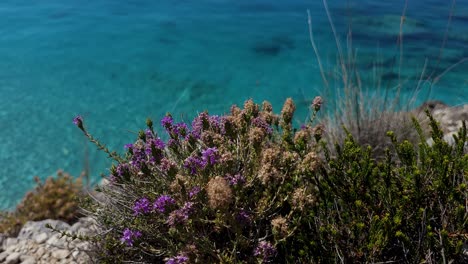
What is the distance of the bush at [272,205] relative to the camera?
2.02 meters

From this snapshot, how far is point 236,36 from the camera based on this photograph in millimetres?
13609

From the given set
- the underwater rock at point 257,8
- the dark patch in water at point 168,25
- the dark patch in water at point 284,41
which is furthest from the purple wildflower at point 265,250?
the underwater rock at point 257,8

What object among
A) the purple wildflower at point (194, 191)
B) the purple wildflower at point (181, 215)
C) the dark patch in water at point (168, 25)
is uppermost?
the purple wildflower at point (194, 191)

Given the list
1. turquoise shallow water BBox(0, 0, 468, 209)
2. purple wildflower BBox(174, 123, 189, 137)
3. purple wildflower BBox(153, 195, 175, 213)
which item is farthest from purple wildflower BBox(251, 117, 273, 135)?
turquoise shallow water BBox(0, 0, 468, 209)

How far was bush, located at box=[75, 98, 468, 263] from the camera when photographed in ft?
6.61

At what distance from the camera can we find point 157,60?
1209cm

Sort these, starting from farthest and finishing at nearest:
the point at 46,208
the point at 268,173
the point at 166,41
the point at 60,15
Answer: the point at 60,15, the point at 166,41, the point at 46,208, the point at 268,173

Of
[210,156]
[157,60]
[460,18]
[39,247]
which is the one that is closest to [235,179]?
[210,156]

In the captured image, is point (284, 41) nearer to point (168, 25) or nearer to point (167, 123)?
point (168, 25)

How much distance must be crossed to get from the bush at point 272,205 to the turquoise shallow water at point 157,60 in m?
4.98

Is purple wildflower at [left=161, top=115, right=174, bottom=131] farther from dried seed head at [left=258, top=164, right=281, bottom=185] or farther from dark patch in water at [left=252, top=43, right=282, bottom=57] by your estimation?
dark patch in water at [left=252, top=43, right=282, bottom=57]

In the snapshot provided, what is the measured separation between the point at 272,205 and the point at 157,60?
34.0ft

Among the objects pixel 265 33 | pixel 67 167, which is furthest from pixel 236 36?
pixel 67 167

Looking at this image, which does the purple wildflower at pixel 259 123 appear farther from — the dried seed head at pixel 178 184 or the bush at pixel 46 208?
the bush at pixel 46 208
